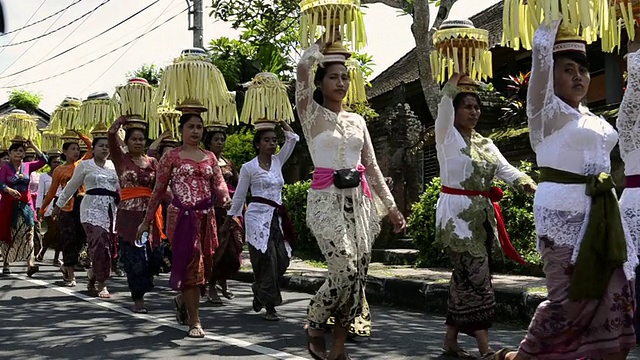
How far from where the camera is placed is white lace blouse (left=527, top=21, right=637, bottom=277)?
13.3 feet

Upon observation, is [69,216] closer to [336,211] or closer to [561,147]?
[336,211]

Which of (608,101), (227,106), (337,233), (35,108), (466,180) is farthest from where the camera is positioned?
(35,108)

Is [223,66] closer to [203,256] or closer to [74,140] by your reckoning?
[74,140]

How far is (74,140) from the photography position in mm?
11438

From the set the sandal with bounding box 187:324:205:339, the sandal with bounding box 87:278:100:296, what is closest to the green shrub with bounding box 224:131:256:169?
the sandal with bounding box 87:278:100:296

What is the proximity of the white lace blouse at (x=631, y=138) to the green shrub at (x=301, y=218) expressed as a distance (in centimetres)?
1067

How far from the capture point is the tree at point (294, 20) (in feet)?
36.4

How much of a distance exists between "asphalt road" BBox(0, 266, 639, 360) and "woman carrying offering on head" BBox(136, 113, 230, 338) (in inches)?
18.7

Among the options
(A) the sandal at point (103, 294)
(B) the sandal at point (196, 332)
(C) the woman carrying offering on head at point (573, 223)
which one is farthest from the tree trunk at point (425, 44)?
(C) the woman carrying offering on head at point (573, 223)

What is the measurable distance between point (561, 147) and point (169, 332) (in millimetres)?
3921

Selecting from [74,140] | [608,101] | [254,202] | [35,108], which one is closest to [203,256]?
[254,202]

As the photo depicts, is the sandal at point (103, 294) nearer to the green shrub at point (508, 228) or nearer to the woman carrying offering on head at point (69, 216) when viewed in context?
the woman carrying offering on head at point (69, 216)

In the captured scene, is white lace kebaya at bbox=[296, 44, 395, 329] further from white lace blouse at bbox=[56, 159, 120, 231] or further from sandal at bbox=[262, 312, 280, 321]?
white lace blouse at bbox=[56, 159, 120, 231]

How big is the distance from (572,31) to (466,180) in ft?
5.32
